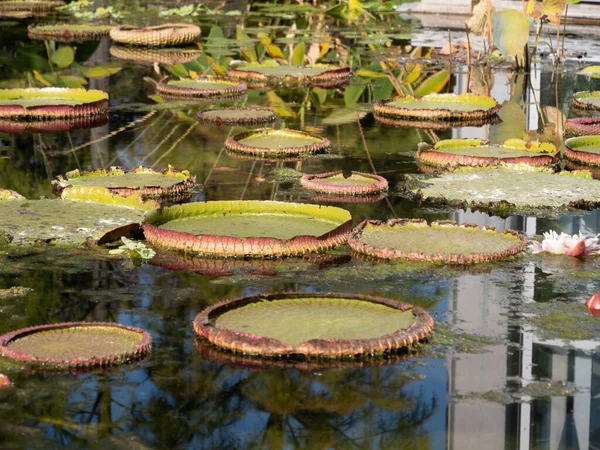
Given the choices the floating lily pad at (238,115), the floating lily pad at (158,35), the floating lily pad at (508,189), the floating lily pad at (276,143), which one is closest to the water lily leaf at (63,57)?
the floating lily pad at (158,35)

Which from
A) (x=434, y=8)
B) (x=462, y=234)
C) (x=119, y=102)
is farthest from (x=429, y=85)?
(x=434, y=8)

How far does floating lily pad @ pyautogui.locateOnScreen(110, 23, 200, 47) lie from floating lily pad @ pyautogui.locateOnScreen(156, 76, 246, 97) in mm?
2873

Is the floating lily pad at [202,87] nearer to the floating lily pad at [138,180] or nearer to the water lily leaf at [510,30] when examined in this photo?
the water lily leaf at [510,30]

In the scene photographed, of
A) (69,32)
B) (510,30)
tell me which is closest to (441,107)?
(510,30)

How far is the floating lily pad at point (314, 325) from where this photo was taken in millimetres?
3623

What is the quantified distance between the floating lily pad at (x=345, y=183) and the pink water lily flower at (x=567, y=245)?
1.32 meters

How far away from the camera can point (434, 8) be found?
15.6m

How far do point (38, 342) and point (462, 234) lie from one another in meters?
2.08

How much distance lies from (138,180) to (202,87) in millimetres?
3473

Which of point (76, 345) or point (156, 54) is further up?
point (156, 54)

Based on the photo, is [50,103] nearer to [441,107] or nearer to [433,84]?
[441,107]

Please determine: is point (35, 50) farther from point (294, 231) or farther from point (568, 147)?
point (294, 231)

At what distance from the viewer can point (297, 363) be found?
360 cm

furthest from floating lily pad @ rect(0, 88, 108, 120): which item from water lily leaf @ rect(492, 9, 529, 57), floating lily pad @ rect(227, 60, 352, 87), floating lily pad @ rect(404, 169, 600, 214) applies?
water lily leaf @ rect(492, 9, 529, 57)
